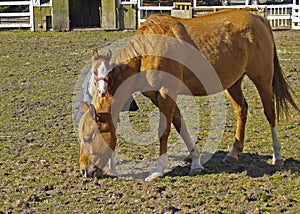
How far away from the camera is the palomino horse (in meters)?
5.89

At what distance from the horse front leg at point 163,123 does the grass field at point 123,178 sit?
13cm

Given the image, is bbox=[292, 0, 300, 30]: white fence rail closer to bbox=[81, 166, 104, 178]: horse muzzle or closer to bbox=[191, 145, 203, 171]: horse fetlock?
bbox=[191, 145, 203, 171]: horse fetlock

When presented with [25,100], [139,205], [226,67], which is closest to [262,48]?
[226,67]

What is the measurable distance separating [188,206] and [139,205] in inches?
17.2

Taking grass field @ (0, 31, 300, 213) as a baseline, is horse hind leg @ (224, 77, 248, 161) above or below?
above

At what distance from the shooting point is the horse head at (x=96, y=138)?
227 inches

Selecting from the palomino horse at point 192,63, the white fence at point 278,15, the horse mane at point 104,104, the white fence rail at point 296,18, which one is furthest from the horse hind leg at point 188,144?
the white fence rail at point 296,18

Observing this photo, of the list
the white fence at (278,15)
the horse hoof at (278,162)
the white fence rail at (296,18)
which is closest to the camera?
the horse hoof at (278,162)

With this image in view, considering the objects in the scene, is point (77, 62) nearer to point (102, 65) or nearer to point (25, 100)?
point (25, 100)

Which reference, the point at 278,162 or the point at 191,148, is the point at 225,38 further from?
the point at 278,162

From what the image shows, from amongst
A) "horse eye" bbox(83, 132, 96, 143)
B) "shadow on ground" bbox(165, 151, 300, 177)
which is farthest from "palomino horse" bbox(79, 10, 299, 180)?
"horse eye" bbox(83, 132, 96, 143)

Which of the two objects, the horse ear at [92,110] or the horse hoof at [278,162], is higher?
the horse ear at [92,110]

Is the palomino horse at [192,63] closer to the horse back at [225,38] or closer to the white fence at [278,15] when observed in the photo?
the horse back at [225,38]

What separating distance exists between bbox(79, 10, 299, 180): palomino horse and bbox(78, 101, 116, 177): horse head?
173 mm
